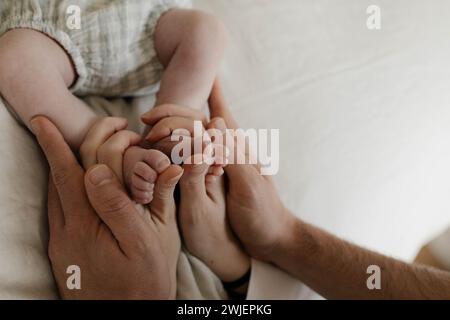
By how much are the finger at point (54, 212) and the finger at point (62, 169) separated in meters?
0.01

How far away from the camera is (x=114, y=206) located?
1.89 feet

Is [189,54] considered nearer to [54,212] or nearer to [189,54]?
[189,54]

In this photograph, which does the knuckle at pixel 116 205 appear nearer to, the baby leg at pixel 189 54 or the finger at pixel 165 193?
the finger at pixel 165 193

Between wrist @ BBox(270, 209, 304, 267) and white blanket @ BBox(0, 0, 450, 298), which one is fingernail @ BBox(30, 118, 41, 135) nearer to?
white blanket @ BBox(0, 0, 450, 298)

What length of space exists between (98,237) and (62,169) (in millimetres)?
96

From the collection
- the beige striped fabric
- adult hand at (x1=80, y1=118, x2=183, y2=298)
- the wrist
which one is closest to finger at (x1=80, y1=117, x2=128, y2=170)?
adult hand at (x1=80, y1=118, x2=183, y2=298)

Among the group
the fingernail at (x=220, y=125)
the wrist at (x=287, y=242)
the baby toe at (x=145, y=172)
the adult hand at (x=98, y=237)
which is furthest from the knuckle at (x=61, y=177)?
the wrist at (x=287, y=242)

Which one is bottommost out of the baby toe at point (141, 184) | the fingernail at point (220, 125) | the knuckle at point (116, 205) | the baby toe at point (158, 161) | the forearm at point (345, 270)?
the forearm at point (345, 270)

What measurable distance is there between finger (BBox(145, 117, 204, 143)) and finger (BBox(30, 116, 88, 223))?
0.10 meters

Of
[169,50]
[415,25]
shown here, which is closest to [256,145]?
[169,50]

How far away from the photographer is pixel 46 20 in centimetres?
68

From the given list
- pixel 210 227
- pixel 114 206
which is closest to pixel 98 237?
pixel 114 206

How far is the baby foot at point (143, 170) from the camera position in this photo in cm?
55

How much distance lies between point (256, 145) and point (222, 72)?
151 millimetres
